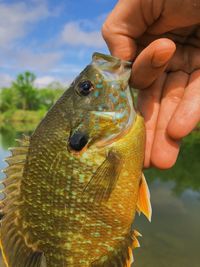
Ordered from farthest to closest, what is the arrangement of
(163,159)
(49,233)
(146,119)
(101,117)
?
(146,119), (163,159), (101,117), (49,233)

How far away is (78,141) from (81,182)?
12.1 inches

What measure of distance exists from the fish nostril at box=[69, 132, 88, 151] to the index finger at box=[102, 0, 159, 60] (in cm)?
111

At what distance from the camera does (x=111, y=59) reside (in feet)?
9.50

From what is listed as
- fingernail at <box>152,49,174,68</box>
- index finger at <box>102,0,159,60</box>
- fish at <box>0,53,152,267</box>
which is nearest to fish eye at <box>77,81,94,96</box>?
fish at <box>0,53,152,267</box>

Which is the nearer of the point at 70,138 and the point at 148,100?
the point at 70,138

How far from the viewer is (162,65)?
291 centimetres

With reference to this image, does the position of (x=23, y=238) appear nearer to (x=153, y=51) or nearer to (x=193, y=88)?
(x=153, y=51)

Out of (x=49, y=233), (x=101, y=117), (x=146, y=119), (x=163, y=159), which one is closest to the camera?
(x=49, y=233)

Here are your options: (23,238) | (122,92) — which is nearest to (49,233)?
(23,238)

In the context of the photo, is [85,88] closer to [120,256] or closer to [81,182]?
[81,182]

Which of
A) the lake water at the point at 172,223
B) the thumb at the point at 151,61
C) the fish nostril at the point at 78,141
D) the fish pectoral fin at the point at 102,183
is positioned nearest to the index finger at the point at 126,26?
the thumb at the point at 151,61

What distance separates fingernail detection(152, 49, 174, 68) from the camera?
8.95ft

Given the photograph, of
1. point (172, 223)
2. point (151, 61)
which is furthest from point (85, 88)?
point (172, 223)

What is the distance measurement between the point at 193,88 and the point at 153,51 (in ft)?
2.36
